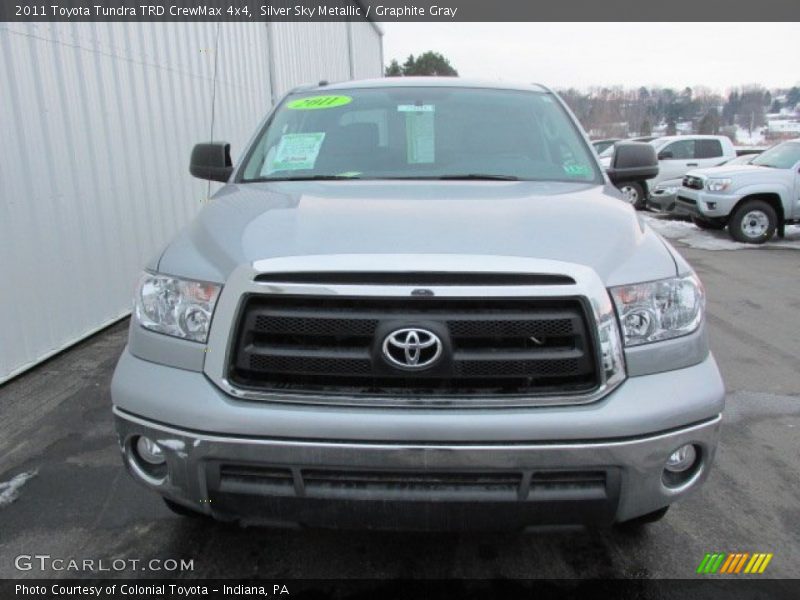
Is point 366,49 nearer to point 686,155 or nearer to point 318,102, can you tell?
point 686,155

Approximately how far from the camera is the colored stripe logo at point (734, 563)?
237 cm

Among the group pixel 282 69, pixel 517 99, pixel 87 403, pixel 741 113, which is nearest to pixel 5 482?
pixel 87 403

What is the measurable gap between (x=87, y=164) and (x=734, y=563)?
5091mm

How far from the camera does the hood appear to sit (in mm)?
1943

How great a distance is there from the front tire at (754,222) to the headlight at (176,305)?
10.8m

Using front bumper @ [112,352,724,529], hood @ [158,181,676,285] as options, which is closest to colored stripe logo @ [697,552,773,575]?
front bumper @ [112,352,724,529]

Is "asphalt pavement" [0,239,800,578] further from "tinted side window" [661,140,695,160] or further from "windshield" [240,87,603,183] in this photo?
"tinted side window" [661,140,695,160]

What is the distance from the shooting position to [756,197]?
415 inches

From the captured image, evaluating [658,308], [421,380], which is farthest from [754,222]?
[421,380]

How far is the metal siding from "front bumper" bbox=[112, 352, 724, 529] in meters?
3.05

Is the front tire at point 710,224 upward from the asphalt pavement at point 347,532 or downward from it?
downward

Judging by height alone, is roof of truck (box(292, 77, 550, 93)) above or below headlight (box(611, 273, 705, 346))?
above

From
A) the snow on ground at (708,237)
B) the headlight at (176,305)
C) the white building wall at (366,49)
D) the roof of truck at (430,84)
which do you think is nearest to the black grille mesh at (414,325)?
the headlight at (176,305)

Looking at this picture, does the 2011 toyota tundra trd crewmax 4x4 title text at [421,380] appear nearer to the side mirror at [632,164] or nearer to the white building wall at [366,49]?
the side mirror at [632,164]
